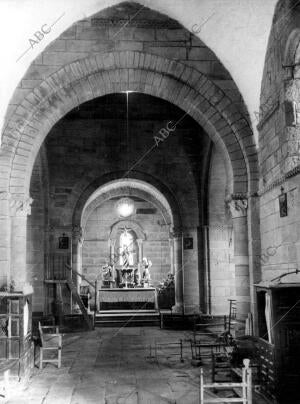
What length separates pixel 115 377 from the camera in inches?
331

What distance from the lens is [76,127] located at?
16.4m

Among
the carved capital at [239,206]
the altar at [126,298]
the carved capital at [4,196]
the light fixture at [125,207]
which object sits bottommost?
the altar at [126,298]

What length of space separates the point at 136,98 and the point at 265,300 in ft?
33.9

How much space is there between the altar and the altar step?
484mm

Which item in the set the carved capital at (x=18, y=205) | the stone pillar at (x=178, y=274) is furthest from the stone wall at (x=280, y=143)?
the stone pillar at (x=178, y=274)

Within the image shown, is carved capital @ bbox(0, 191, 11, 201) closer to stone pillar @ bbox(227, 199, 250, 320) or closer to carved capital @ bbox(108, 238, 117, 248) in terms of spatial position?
stone pillar @ bbox(227, 199, 250, 320)

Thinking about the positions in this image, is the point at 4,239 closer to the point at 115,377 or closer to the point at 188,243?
the point at 115,377

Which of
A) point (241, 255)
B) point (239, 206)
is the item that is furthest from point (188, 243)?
point (239, 206)

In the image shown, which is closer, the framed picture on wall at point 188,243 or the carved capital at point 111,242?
the framed picture on wall at point 188,243

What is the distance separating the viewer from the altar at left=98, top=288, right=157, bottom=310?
668 inches

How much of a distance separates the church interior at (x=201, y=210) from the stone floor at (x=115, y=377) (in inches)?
1.6

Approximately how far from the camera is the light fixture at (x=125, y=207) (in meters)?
21.5

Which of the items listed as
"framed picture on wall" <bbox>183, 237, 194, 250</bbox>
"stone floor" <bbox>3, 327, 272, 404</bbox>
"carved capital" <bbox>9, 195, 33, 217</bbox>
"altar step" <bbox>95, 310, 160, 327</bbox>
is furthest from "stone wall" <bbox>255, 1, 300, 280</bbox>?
"altar step" <bbox>95, 310, 160, 327</bbox>

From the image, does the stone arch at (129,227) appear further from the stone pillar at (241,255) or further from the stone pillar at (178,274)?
the stone pillar at (241,255)
